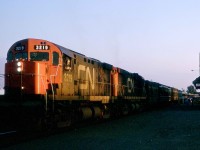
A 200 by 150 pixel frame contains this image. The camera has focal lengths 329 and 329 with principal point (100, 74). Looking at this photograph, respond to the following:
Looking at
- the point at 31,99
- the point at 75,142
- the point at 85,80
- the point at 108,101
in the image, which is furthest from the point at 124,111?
the point at 75,142

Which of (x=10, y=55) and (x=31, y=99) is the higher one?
(x=10, y=55)

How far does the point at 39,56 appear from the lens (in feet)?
50.4

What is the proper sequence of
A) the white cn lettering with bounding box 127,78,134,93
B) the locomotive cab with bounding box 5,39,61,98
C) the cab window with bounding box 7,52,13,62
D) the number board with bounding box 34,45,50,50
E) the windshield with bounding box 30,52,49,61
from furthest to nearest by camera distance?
the white cn lettering with bounding box 127,78,134,93, the cab window with bounding box 7,52,13,62, the number board with bounding box 34,45,50,50, the windshield with bounding box 30,52,49,61, the locomotive cab with bounding box 5,39,61,98

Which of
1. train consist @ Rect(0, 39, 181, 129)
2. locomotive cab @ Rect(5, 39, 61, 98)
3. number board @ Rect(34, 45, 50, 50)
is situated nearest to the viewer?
train consist @ Rect(0, 39, 181, 129)

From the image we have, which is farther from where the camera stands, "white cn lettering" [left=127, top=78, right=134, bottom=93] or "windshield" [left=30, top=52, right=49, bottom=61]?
"white cn lettering" [left=127, top=78, right=134, bottom=93]

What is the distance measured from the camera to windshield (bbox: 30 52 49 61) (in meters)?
15.3

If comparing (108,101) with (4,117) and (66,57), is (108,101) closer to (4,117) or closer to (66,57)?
(66,57)

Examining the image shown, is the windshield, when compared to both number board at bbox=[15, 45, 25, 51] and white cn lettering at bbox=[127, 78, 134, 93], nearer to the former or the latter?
number board at bbox=[15, 45, 25, 51]

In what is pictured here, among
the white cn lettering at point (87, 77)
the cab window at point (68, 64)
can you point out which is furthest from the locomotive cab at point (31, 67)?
the white cn lettering at point (87, 77)

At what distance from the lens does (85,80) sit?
764 inches

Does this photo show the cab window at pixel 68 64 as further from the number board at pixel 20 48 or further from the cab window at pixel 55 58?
the number board at pixel 20 48

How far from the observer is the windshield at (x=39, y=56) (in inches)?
604

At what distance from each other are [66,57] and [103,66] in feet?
25.7

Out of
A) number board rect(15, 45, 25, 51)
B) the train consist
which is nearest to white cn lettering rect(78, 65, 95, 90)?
the train consist
